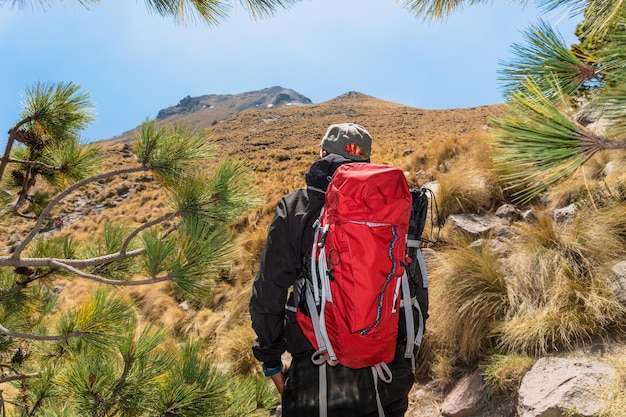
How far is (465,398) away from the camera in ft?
9.37

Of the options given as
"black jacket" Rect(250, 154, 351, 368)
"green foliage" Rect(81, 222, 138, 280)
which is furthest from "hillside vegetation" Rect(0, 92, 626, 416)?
"black jacket" Rect(250, 154, 351, 368)

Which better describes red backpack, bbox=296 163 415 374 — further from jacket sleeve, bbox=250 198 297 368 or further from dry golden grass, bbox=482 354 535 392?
dry golden grass, bbox=482 354 535 392

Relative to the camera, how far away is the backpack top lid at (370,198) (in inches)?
59.7

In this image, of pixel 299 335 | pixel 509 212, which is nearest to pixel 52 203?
pixel 299 335

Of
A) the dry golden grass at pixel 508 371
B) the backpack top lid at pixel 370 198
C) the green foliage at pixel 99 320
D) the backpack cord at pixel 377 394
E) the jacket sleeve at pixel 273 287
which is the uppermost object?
the backpack top lid at pixel 370 198

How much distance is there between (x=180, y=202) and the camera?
7.29ft

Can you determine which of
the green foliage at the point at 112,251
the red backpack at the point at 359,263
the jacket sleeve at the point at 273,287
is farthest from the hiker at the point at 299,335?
the green foliage at the point at 112,251

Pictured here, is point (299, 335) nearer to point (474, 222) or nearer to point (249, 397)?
point (249, 397)

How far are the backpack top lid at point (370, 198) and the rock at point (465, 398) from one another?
199cm

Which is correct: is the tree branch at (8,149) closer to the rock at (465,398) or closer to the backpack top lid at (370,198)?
the backpack top lid at (370,198)

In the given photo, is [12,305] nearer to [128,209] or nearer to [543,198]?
[543,198]

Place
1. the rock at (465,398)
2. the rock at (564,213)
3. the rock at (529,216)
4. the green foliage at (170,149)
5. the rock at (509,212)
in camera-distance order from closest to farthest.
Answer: the green foliage at (170,149)
the rock at (465,398)
the rock at (564,213)
the rock at (529,216)
the rock at (509,212)

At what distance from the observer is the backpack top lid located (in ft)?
4.98

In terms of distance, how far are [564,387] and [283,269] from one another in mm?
2014
